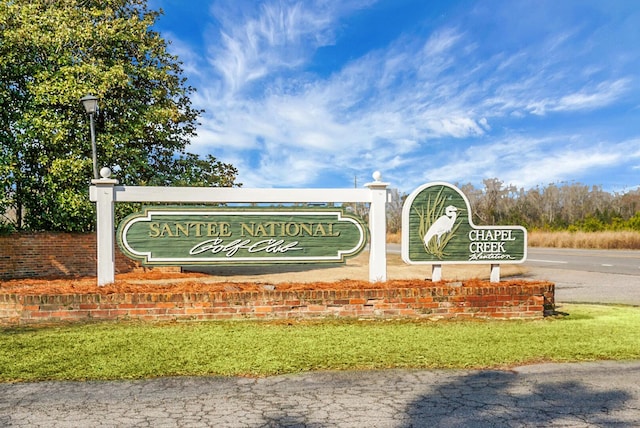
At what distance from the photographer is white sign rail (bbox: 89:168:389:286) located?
7.67m

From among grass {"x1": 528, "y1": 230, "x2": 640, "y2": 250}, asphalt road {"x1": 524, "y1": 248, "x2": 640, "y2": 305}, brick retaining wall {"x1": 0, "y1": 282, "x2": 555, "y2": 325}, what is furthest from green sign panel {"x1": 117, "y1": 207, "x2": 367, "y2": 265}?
grass {"x1": 528, "y1": 230, "x2": 640, "y2": 250}

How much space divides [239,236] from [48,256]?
10.2 metres

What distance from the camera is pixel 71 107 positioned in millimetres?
15383

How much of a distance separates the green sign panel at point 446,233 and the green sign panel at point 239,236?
793mm

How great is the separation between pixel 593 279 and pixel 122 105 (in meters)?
14.6

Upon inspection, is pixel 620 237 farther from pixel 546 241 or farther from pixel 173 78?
pixel 173 78

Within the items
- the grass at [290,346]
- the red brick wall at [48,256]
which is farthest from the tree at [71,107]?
the grass at [290,346]

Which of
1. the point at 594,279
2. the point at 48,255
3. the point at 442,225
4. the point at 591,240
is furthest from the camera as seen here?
the point at 591,240

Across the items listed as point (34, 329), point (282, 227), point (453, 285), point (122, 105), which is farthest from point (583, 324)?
point (122, 105)

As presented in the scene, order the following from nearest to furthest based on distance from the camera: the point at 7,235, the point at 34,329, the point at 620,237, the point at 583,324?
the point at 34,329
the point at 583,324
the point at 7,235
the point at 620,237

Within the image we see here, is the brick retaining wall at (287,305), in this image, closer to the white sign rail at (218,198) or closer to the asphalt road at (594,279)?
the white sign rail at (218,198)

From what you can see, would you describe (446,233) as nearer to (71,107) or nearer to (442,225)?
(442,225)

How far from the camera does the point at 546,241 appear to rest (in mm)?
33688

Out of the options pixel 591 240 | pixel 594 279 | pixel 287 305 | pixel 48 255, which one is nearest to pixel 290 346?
pixel 287 305
